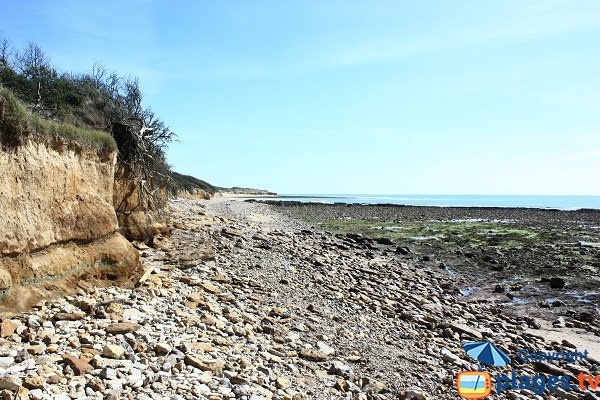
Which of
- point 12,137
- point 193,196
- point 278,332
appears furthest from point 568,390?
point 193,196

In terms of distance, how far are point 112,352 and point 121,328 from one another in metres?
0.70

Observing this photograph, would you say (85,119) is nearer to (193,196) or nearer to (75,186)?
(75,186)

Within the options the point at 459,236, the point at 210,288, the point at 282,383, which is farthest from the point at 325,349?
the point at 459,236

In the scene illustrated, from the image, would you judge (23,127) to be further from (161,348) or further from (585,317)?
(585,317)

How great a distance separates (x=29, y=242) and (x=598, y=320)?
567 inches

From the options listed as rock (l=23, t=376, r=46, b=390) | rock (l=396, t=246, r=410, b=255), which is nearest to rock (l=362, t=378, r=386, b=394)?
rock (l=23, t=376, r=46, b=390)

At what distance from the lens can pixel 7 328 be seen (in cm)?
531

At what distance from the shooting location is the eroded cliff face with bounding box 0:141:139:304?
20.8 ft

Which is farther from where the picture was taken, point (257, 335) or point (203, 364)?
point (257, 335)

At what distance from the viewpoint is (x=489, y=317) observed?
37.3 feet

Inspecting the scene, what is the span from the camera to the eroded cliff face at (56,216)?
6.33 m

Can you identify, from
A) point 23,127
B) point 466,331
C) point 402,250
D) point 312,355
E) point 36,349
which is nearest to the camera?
point 36,349

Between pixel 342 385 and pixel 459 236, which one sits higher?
pixel 459 236

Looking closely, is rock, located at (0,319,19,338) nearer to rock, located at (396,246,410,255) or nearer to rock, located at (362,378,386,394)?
rock, located at (362,378,386,394)
